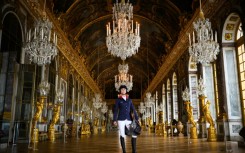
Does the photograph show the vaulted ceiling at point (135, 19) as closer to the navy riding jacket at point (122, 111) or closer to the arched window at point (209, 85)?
the arched window at point (209, 85)

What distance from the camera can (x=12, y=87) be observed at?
8773mm

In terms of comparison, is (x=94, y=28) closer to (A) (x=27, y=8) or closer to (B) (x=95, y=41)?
(B) (x=95, y=41)

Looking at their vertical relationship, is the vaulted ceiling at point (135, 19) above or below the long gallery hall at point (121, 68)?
above

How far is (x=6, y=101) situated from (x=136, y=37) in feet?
17.4

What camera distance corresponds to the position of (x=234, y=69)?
937 cm

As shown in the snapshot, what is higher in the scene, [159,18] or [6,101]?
[159,18]

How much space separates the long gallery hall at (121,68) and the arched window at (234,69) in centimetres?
4

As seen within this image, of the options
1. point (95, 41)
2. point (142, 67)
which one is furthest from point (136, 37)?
point (142, 67)

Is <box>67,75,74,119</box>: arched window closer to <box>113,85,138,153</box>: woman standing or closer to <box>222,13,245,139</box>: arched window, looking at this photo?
<box>222,13,245,139</box>: arched window

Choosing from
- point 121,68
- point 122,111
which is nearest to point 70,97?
point 121,68

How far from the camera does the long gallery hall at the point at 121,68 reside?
7133mm

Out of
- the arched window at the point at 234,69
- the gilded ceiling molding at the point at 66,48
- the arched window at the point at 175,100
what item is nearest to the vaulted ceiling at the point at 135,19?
the gilded ceiling molding at the point at 66,48

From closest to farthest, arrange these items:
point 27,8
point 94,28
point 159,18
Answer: point 27,8 → point 159,18 → point 94,28

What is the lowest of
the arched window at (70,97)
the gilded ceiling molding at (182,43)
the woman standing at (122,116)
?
the woman standing at (122,116)
